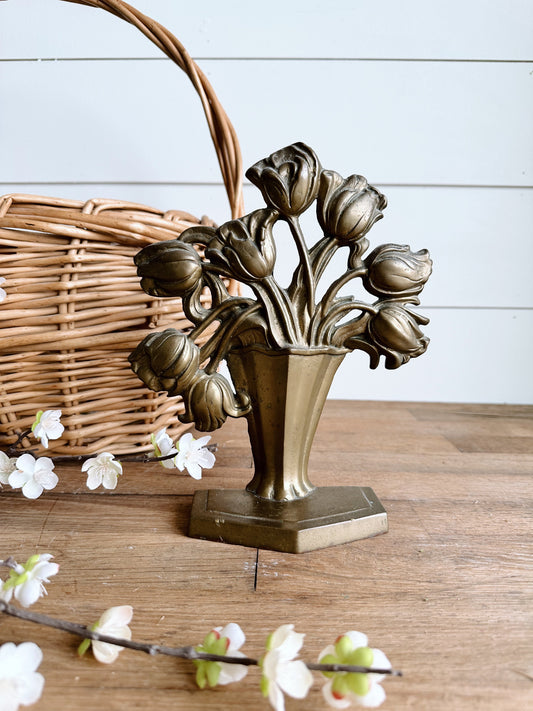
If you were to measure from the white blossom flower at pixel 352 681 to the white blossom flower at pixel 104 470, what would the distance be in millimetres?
330

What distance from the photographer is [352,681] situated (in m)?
0.30

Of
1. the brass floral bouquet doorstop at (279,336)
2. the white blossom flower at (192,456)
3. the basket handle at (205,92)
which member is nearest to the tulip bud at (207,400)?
the brass floral bouquet doorstop at (279,336)

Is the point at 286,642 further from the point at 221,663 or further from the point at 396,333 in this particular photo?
the point at 396,333

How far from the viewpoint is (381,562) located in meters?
0.48

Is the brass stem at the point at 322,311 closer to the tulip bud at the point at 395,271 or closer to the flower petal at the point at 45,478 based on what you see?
the tulip bud at the point at 395,271

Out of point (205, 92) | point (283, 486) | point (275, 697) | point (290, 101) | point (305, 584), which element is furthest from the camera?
point (290, 101)

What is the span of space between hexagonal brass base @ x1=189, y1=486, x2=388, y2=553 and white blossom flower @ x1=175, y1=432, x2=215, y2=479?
53mm

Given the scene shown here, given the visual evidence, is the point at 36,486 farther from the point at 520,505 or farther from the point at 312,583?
the point at 520,505

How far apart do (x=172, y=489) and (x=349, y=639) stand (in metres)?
0.36

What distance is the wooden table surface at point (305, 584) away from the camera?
326 millimetres

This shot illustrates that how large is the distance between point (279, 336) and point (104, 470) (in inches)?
9.5

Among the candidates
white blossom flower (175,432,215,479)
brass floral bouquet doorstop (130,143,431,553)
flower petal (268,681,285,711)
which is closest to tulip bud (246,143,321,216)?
brass floral bouquet doorstop (130,143,431,553)

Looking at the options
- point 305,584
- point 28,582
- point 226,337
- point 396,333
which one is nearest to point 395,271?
point 396,333

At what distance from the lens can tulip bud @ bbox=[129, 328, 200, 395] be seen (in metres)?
0.47
